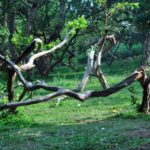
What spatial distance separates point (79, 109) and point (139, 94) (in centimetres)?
301

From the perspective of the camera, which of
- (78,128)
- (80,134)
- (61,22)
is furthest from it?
(61,22)

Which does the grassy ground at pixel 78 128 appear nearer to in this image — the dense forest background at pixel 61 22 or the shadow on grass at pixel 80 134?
the shadow on grass at pixel 80 134

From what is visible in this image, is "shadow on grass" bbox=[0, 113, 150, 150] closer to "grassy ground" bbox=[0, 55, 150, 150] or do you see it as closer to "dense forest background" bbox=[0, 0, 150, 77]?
"grassy ground" bbox=[0, 55, 150, 150]

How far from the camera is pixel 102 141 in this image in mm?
7742

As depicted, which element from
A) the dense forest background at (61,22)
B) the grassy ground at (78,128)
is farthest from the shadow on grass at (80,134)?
the dense forest background at (61,22)

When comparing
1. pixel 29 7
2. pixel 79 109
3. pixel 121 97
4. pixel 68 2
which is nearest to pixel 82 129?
pixel 79 109

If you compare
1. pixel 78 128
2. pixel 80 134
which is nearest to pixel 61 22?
pixel 78 128

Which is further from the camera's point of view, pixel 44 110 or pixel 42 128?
pixel 44 110

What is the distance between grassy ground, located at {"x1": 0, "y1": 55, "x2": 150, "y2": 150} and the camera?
7.61 m

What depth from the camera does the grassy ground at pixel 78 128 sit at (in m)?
7.61

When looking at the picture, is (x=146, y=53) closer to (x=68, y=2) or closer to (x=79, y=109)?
(x=68, y=2)

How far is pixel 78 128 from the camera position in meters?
9.23

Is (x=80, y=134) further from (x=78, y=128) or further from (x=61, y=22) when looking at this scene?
(x=61, y=22)

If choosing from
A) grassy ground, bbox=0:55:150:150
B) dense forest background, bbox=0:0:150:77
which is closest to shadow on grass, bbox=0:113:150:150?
grassy ground, bbox=0:55:150:150
